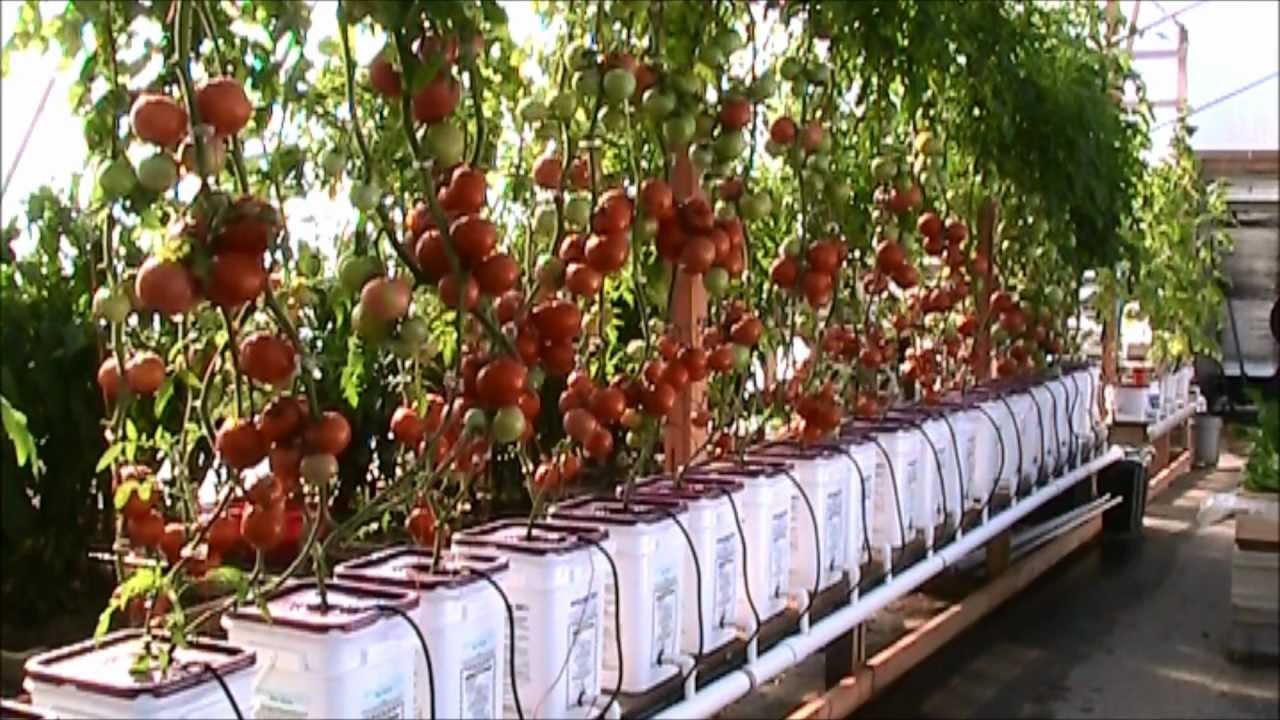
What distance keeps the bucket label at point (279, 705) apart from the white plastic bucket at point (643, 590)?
46 cm

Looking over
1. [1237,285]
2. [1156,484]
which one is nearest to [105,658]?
[1156,484]

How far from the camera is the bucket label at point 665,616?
1.62 m

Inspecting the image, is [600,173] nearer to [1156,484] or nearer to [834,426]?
[834,426]

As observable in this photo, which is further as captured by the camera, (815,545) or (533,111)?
(815,545)

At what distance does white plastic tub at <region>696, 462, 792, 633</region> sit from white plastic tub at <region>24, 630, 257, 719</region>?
83cm

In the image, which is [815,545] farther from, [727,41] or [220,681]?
[220,681]

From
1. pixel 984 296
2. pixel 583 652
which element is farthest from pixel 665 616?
pixel 984 296

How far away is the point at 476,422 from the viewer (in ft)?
3.95

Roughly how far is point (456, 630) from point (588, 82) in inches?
22.6

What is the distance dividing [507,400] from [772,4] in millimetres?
964

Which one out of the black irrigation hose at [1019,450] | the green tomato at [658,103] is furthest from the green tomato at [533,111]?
the black irrigation hose at [1019,450]

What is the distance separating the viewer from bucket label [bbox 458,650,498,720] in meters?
1.29

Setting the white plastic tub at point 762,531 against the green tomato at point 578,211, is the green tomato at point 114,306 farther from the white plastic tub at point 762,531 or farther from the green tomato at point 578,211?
the white plastic tub at point 762,531

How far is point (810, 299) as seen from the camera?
1948 mm
